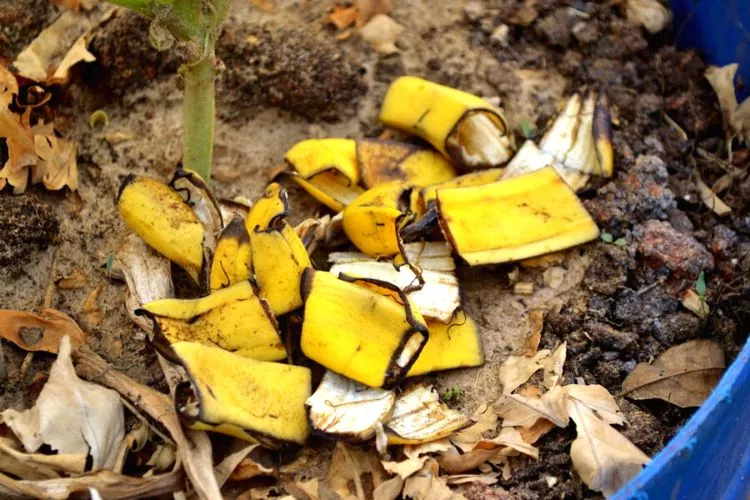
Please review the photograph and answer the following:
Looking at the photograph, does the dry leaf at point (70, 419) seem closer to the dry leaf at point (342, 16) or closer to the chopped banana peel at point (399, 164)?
the chopped banana peel at point (399, 164)

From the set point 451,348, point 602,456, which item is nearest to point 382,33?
point 451,348

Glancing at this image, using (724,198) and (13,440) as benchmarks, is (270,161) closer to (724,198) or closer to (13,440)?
(13,440)

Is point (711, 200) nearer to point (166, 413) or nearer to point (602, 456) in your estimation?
point (602, 456)

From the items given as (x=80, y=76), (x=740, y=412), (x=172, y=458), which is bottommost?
(x=172, y=458)

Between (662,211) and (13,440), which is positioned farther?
(662,211)

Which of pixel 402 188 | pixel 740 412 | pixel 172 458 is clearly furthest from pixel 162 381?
pixel 740 412

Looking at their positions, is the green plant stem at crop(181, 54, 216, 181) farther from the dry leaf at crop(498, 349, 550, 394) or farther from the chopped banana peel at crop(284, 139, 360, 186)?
the dry leaf at crop(498, 349, 550, 394)
